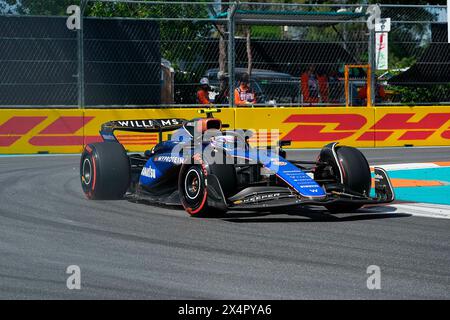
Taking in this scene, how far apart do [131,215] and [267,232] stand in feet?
5.67

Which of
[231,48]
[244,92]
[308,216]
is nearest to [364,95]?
[244,92]

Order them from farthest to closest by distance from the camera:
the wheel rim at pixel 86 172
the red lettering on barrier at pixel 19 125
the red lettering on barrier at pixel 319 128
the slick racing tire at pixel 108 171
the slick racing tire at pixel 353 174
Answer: the red lettering on barrier at pixel 319 128, the red lettering on barrier at pixel 19 125, the wheel rim at pixel 86 172, the slick racing tire at pixel 108 171, the slick racing tire at pixel 353 174

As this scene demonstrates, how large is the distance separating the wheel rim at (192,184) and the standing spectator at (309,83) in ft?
31.2

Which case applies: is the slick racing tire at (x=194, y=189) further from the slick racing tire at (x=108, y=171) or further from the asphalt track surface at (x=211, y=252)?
the slick racing tire at (x=108, y=171)

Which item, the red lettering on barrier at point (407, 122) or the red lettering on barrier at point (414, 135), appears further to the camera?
the red lettering on barrier at point (414, 135)

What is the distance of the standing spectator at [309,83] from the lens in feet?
58.6

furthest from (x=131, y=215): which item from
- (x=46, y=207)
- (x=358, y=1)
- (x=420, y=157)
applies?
(x=358, y=1)

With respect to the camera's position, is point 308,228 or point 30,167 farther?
point 30,167

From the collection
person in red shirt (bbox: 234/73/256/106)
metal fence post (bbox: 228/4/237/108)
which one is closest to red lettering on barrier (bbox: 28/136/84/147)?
metal fence post (bbox: 228/4/237/108)

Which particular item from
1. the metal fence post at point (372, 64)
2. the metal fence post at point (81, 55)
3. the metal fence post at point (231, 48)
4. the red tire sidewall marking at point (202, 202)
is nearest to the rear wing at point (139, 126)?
the red tire sidewall marking at point (202, 202)

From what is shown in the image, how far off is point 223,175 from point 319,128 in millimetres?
9339

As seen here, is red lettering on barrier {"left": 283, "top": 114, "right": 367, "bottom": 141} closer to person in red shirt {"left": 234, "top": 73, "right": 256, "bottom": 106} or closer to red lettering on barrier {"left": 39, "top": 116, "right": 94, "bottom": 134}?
person in red shirt {"left": 234, "top": 73, "right": 256, "bottom": 106}

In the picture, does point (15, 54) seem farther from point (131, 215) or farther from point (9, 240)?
point (9, 240)

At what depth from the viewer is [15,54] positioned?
53.7 ft
